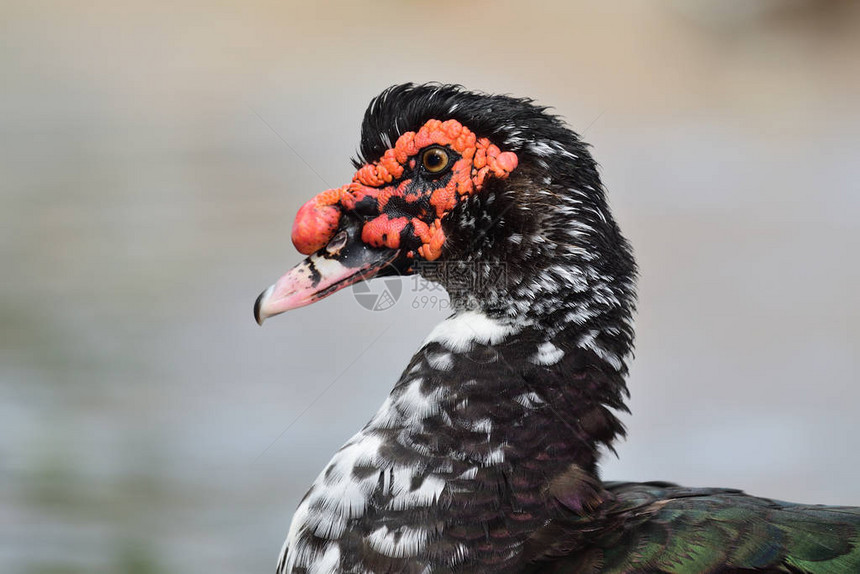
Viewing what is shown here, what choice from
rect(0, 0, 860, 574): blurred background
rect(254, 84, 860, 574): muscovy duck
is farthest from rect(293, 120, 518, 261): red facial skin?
rect(0, 0, 860, 574): blurred background

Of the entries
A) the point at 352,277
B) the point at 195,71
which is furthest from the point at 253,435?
the point at 195,71

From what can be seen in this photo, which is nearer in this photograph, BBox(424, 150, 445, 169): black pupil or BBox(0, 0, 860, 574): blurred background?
BBox(424, 150, 445, 169): black pupil

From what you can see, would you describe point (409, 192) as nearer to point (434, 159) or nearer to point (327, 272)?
point (434, 159)

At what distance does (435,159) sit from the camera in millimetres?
2041

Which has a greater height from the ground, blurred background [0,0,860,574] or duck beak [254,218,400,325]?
blurred background [0,0,860,574]

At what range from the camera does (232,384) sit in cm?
438

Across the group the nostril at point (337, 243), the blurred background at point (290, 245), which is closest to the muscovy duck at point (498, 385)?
the nostril at point (337, 243)

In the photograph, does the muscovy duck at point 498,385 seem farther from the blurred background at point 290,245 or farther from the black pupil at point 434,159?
the blurred background at point 290,245

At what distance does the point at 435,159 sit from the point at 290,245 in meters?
3.22

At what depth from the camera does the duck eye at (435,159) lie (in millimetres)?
2029

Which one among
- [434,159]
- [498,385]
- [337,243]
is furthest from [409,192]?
[498,385]

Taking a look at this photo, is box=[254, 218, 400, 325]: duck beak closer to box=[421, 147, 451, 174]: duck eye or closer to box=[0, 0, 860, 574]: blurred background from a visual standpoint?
box=[421, 147, 451, 174]: duck eye

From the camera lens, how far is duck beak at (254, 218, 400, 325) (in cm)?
199

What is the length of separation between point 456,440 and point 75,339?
3.07 metres
